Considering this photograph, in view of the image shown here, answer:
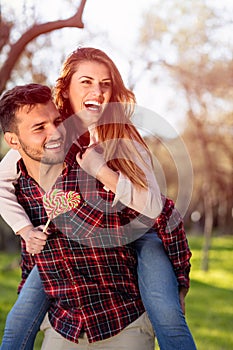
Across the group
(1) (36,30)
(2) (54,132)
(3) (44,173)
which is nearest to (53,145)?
(2) (54,132)

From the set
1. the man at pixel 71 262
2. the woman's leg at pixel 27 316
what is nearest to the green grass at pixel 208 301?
the woman's leg at pixel 27 316

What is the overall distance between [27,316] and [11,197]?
49 cm

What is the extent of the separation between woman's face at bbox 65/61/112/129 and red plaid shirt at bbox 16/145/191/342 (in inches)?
6.1

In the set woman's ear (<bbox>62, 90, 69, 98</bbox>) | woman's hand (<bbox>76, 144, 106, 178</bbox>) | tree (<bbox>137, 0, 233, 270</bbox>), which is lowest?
woman's hand (<bbox>76, 144, 106, 178</bbox>)

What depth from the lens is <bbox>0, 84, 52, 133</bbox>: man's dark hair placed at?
109 inches

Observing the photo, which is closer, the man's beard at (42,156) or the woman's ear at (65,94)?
the man's beard at (42,156)

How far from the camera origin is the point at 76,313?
285cm

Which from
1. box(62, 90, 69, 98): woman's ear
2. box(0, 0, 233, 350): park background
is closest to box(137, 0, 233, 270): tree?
box(0, 0, 233, 350): park background

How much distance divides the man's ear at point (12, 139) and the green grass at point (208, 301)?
4079 mm

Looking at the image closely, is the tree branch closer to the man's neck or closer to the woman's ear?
the woman's ear

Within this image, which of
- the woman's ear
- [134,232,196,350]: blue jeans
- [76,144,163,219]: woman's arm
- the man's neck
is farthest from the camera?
the woman's ear

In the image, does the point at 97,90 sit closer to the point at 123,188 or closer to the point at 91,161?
the point at 91,161

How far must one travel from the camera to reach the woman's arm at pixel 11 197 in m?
2.81

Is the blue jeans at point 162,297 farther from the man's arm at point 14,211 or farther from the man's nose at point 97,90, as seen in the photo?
the man's nose at point 97,90
